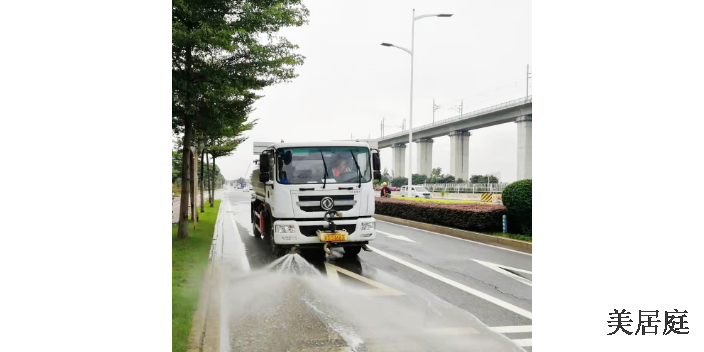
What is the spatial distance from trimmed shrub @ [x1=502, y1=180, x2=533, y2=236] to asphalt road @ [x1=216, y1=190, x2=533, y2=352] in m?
2.27

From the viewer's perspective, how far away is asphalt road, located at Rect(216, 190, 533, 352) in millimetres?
4672

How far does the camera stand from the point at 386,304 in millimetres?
6082

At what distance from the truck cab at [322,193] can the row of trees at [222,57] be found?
1.90 m

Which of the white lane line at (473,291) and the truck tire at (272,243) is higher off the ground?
the truck tire at (272,243)

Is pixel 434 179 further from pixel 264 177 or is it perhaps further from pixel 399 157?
pixel 264 177

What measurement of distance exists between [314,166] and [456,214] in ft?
22.6

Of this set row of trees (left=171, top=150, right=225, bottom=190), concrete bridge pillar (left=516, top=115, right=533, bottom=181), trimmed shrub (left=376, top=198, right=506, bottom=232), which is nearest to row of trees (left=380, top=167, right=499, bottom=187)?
concrete bridge pillar (left=516, top=115, right=533, bottom=181)

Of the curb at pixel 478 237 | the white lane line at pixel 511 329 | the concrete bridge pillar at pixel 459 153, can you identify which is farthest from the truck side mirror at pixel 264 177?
the concrete bridge pillar at pixel 459 153

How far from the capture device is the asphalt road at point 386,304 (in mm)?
4672

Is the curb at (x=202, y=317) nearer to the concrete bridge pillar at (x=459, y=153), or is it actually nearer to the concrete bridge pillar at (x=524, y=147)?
the concrete bridge pillar at (x=524, y=147)

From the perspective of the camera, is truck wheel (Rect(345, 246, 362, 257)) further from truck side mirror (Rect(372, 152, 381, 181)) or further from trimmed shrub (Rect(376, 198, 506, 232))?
trimmed shrub (Rect(376, 198, 506, 232))

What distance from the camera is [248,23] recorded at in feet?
30.2
